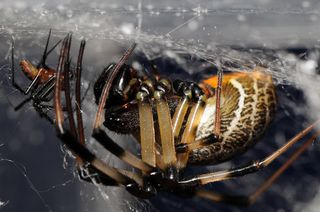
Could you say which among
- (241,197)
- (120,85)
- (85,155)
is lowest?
(241,197)

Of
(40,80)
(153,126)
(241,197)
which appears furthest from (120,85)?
(241,197)

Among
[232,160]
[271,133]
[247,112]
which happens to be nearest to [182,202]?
[232,160]

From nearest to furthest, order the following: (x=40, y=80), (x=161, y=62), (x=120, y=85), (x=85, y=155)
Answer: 1. (x=85, y=155)
2. (x=120, y=85)
3. (x=40, y=80)
4. (x=161, y=62)

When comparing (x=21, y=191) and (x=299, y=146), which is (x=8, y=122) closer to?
(x=21, y=191)

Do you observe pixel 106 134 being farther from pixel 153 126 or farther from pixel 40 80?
pixel 40 80

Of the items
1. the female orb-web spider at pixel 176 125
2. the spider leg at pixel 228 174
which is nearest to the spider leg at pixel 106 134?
the female orb-web spider at pixel 176 125

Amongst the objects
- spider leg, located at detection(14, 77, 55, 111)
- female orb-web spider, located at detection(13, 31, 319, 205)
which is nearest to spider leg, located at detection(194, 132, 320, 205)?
female orb-web spider, located at detection(13, 31, 319, 205)

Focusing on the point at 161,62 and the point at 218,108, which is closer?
the point at 218,108

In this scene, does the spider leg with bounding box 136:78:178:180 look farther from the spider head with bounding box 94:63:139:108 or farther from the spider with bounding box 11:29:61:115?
the spider with bounding box 11:29:61:115
